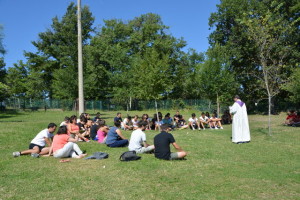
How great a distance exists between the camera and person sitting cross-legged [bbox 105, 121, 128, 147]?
1124cm

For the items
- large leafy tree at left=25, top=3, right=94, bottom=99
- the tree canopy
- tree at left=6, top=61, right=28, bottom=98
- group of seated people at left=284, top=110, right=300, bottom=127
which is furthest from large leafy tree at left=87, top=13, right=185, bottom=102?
group of seated people at left=284, top=110, right=300, bottom=127

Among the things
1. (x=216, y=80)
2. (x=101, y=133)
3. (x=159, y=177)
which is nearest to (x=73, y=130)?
(x=101, y=133)

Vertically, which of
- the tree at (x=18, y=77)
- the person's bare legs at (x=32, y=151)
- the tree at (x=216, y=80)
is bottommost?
the person's bare legs at (x=32, y=151)

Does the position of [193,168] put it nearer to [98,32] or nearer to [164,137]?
[164,137]

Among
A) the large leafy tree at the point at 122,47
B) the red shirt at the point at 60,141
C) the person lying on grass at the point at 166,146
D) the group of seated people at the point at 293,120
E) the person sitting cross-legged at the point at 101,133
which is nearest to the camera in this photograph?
the person lying on grass at the point at 166,146

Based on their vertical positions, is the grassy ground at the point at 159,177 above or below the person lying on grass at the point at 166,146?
below

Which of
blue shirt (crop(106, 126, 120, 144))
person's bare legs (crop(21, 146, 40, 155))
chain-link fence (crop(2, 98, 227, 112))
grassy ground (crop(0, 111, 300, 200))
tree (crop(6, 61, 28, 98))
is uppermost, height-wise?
tree (crop(6, 61, 28, 98))

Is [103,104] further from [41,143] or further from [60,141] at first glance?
[60,141]

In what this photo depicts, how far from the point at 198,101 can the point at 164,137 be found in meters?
39.0

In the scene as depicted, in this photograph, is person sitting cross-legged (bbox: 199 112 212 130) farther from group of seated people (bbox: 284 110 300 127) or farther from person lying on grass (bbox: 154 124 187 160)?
person lying on grass (bbox: 154 124 187 160)

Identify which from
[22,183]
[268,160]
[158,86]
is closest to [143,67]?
[158,86]

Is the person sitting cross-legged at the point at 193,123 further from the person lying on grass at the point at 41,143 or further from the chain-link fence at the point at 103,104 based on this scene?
the chain-link fence at the point at 103,104

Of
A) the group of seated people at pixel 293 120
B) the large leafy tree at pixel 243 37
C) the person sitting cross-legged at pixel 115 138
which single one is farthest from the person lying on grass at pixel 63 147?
the large leafy tree at pixel 243 37

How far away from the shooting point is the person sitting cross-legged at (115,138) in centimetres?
1124
